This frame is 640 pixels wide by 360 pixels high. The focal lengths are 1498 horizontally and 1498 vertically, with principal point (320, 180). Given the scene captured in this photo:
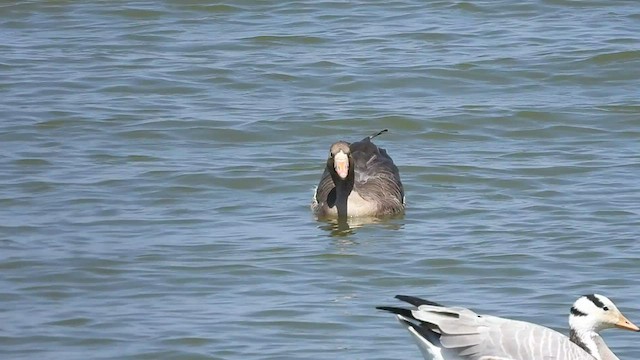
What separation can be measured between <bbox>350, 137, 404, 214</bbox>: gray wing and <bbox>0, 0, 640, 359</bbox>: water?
193 millimetres

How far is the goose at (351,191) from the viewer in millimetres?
11672

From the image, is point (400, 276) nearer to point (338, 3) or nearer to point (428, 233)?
point (428, 233)

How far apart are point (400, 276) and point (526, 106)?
16.2 feet

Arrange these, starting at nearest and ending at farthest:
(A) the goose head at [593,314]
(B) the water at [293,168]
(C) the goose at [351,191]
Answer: (A) the goose head at [593,314] < (B) the water at [293,168] < (C) the goose at [351,191]

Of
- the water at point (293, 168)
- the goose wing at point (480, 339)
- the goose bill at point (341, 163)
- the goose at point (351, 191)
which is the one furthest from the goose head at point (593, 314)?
the goose bill at point (341, 163)

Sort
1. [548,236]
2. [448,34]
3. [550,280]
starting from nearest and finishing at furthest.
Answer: [550,280] → [548,236] → [448,34]

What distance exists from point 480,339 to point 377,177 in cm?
531

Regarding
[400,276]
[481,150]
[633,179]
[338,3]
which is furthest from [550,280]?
[338,3]

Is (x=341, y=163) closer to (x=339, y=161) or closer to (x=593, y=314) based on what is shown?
(x=339, y=161)

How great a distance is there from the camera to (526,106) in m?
14.0

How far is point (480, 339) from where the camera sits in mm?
7062

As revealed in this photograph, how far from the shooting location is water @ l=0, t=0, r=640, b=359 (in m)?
8.71

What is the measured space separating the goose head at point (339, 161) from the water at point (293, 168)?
368mm

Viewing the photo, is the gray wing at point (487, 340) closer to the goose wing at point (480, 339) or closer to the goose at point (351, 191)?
the goose wing at point (480, 339)
